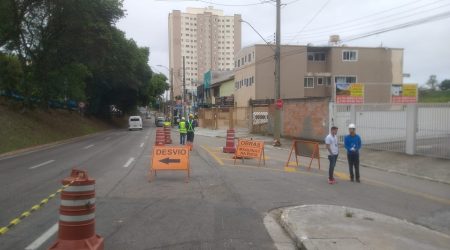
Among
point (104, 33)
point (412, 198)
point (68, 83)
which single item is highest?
point (104, 33)

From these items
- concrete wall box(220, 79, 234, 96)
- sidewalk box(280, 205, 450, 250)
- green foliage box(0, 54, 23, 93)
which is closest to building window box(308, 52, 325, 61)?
concrete wall box(220, 79, 234, 96)

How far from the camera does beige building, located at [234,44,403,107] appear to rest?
56719mm

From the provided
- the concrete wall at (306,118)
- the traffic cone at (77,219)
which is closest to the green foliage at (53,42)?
the concrete wall at (306,118)

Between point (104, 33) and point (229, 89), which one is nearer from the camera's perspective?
point (104, 33)

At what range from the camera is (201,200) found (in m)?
10.6

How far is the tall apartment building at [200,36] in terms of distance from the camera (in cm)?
7969

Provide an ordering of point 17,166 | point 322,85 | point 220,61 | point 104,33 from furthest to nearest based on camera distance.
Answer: point 220,61 → point 322,85 → point 104,33 → point 17,166

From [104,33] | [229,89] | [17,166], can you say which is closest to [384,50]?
[229,89]

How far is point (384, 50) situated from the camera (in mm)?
59781

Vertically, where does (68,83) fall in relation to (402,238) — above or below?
above

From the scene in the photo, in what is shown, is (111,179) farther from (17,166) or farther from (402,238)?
(402,238)

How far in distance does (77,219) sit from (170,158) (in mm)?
7715

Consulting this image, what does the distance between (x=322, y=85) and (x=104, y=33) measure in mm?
29248

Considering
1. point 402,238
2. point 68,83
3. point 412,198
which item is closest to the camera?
point 402,238
